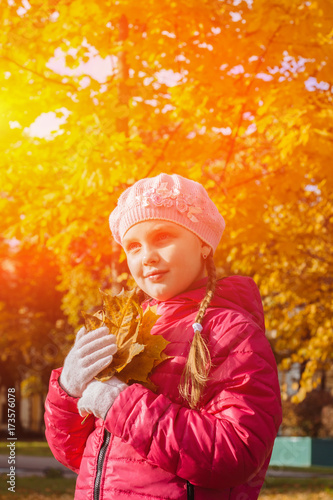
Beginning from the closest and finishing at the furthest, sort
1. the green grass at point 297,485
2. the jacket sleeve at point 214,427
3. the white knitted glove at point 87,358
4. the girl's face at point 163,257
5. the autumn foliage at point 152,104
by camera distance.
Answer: the jacket sleeve at point 214,427, the white knitted glove at point 87,358, the girl's face at point 163,257, the autumn foliage at point 152,104, the green grass at point 297,485

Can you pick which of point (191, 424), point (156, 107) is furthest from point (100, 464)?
point (156, 107)

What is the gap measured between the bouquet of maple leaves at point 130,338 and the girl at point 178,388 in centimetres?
6

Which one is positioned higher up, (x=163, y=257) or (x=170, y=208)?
(x=170, y=208)

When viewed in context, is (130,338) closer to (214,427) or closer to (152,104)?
(214,427)

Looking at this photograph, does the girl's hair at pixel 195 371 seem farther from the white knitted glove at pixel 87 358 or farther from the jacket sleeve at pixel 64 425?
the jacket sleeve at pixel 64 425

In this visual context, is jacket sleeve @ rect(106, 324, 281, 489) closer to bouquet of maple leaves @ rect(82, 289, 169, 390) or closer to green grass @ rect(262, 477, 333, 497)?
bouquet of maple leaves @ rect(82, 289, 169, 390)

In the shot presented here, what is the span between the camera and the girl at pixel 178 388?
6.12 feet

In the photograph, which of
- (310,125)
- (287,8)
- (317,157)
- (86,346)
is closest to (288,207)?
(317,157)

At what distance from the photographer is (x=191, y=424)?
188 cm

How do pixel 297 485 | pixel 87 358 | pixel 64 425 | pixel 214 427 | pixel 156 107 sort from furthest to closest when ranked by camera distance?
pixel 297 485
pixel 156 107
pixel 64 425
pixel 87 358
pixel 214 427

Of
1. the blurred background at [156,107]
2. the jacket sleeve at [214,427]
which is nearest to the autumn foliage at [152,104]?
the blurred background at [156,107]

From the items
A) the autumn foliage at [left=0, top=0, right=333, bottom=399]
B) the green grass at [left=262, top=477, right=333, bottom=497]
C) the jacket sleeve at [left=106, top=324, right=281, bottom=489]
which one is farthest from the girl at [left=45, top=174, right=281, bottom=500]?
the green grass at [left=262, top=477, right=333, bottom=497]

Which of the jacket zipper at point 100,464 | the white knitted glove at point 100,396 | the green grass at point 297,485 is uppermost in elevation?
the white knitted glove at point 100,396

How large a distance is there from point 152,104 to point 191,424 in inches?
151
